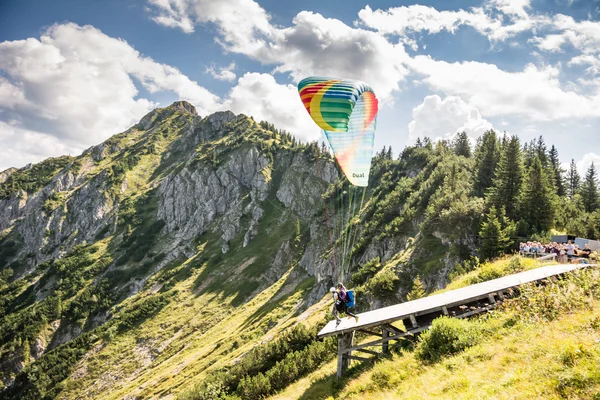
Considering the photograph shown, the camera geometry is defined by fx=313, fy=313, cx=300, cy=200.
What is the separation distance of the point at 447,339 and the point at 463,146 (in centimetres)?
10738

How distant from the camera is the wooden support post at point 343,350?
1521 cm

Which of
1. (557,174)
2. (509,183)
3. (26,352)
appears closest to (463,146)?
(557,174)

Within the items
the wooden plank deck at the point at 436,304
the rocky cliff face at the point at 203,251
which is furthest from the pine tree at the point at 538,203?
the wooden plank deck at the point at 436,304

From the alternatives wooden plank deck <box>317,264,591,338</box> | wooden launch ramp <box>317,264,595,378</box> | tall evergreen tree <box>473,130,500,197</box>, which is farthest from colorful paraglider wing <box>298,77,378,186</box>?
tall evergreen tree <box>473,130,500,197</box>

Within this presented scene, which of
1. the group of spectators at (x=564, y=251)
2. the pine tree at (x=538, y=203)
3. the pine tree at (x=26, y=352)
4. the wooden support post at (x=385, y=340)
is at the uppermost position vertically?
the pine tree at (x=538, y=203)

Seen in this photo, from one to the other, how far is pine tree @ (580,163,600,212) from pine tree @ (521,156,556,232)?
35304 mm

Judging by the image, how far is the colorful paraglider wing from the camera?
1680cm

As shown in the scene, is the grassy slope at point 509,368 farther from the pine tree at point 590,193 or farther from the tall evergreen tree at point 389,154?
the tall evergreen tree at point 389,154

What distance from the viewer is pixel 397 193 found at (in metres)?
84.8

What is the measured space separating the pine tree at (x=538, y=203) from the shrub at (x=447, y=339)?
36.9 meters

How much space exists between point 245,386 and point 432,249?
33397mm

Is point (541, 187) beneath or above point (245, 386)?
above

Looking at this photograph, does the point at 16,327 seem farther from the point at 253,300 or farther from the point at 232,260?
the point at 253,300

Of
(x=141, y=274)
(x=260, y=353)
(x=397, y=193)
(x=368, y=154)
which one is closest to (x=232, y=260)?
(x=141, y=274)
